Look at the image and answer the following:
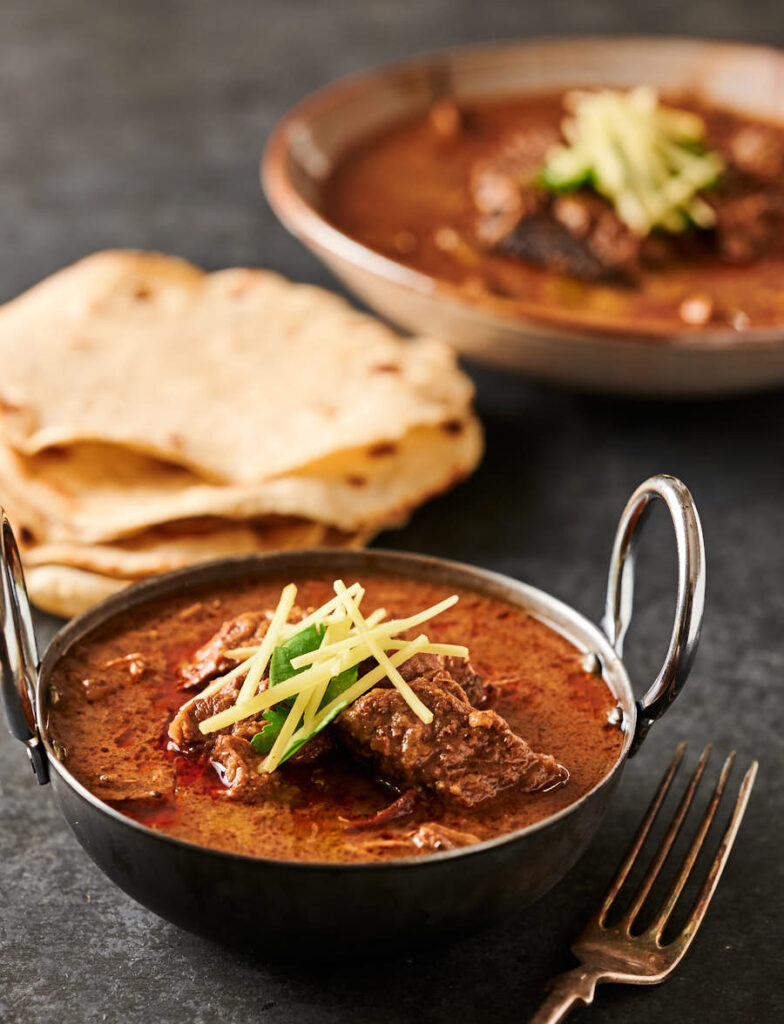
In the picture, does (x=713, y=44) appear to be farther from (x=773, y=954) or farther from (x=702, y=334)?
(x=773, y=954)

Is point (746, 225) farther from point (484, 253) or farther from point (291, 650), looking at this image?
point (291, 650)

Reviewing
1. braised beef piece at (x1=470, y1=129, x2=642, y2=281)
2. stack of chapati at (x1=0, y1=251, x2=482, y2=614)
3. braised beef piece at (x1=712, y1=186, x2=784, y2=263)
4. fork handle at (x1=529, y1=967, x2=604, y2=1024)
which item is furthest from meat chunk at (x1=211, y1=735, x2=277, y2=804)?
braised beef piece at (x1=712, y1=186, x2=784, y2=263)

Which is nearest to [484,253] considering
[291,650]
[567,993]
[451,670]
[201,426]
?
[201,426]

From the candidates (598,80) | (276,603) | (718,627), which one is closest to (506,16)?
(598,80)

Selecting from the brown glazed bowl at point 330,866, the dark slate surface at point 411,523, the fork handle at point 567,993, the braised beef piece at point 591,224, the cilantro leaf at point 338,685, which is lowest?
the dark slate surface at point 411,523

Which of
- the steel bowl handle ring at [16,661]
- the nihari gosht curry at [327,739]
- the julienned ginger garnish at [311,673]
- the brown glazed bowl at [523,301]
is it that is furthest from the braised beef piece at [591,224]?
the steel bowl handle ring at [16,661]

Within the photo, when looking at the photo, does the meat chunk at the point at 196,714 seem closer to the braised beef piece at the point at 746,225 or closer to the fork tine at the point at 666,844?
the fork tine at the point at 666,844

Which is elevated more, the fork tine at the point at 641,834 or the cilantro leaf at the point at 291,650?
the cilantro leaf at the point at 291,650

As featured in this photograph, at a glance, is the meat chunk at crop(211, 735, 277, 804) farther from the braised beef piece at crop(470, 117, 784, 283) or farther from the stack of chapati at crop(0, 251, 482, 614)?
the braised beef piece at crop(470, 117, 784, 283)
